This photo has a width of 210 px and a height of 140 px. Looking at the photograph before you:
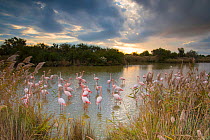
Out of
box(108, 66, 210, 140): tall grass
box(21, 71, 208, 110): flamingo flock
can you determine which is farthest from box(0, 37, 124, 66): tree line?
box(108, 66, 210, 140): tall grass

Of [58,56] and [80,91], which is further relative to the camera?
[58,56]

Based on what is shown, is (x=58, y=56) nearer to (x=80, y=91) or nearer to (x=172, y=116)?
(x=80, y=91)

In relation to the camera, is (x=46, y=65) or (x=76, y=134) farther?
(x=46, y=65)

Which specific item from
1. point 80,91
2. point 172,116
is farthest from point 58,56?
point 172,116

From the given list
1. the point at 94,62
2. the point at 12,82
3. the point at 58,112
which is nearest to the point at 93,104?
the point at 58,112

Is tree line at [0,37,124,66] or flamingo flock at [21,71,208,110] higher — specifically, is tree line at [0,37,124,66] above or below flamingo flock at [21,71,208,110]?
above

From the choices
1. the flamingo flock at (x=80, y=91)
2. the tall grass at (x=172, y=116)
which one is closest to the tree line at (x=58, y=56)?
the flamingo flock at (x=80, y=91)

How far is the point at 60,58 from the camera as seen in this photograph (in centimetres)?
2702

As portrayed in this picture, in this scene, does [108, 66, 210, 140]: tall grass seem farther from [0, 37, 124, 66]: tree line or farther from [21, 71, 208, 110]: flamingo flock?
[0, 37, 124, 66]: tree line

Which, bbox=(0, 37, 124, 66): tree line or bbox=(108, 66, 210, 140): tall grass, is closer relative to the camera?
bbox=(108, 66, 210, 140): tall grass

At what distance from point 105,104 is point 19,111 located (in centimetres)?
362

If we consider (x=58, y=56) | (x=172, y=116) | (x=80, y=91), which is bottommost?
(x=80, y=91)

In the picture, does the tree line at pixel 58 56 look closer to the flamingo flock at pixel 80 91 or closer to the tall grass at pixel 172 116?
the flamingo flock at pixel 80 91

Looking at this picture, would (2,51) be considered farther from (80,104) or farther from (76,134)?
(76,134)
